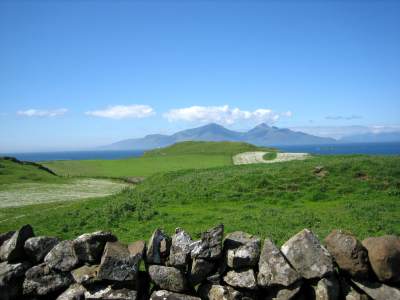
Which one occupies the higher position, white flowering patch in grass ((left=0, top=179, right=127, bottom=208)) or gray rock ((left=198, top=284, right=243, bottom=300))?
gray rock ((left=198, top=284, right=243, bottom=300))

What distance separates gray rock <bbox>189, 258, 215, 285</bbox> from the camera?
35.2 ft

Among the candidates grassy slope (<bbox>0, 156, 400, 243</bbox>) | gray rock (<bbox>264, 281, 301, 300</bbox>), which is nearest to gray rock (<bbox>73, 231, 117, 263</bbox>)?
gray rock (<bbox>264, 281, 301, 300</bbox>)

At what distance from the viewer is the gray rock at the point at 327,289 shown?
9.98 m

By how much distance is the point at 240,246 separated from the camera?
10945 mm

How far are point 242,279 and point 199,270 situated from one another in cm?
123

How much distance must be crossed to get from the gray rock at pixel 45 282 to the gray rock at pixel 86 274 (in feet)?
1.67

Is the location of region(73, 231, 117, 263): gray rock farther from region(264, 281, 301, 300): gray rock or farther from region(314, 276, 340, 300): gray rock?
region(314, 276, 340, 300): gray rock

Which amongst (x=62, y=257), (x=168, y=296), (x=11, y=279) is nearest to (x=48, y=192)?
(x=11, y=279)

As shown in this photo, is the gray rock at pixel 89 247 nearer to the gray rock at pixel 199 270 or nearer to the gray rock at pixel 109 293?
the gray rock at pixel 109 293

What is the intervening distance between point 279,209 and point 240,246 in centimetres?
1285

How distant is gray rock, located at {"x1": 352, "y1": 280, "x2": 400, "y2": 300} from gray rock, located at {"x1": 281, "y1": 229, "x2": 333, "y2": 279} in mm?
1063

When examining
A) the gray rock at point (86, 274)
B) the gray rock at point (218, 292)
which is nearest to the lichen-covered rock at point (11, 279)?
the gray rock at point (86, 274)

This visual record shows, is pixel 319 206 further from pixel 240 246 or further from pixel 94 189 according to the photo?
pixel 94 189

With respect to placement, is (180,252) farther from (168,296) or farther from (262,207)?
(262,207)
